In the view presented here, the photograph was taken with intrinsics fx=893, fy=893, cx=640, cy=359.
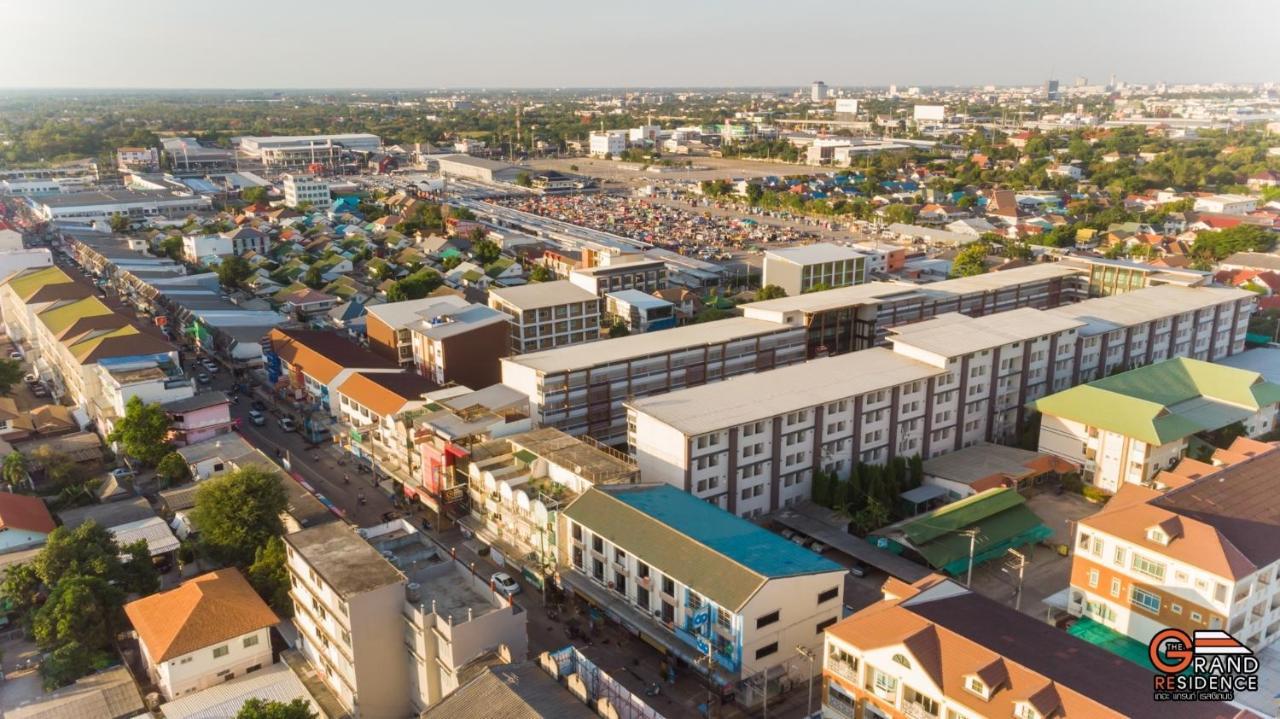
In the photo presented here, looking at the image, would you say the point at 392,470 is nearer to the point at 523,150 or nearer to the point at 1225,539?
the point at 1225,539

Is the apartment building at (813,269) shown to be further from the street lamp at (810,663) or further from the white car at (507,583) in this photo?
the street lamp at (810,663)

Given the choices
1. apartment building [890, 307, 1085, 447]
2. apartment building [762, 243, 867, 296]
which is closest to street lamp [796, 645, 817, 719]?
apartment building [890, 307, 1085, 447]

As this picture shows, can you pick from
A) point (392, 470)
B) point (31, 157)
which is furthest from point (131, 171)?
point (392, 470)

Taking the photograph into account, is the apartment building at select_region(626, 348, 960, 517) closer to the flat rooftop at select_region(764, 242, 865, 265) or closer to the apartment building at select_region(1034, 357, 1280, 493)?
the apartment building at select_region(1034, 357, 1280, 493)

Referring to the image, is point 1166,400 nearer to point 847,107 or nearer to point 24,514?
point 24,514

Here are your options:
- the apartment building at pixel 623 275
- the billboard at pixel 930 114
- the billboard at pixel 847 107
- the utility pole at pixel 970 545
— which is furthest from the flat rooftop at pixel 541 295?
the billboard at pixel 847 107
